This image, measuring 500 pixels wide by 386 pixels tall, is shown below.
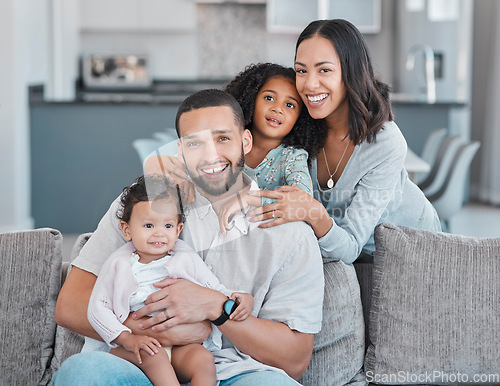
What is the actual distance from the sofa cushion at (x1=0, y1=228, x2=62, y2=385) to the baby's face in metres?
0.37

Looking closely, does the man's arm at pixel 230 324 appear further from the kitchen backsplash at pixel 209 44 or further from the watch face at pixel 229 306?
the kitchen backsplash at pixel 209 44

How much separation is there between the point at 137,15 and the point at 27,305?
538cm

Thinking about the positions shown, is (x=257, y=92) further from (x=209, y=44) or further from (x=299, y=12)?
(x=209, y=44)

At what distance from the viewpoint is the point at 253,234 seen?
1534 millimetres

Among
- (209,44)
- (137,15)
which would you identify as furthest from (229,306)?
(209,44)

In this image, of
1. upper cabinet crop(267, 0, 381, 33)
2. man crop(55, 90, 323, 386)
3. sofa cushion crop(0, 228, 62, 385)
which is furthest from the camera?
upper cabinet crop(267, 0, 381, 33)

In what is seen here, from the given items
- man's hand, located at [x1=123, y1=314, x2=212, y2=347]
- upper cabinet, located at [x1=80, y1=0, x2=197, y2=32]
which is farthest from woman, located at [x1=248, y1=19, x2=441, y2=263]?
upper cabinet, located at [x1=80, y1=0, x2=197, y2=32]

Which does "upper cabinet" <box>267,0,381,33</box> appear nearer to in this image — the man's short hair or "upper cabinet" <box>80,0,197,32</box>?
"upper cabinet" <box>80,0,197,32</box>

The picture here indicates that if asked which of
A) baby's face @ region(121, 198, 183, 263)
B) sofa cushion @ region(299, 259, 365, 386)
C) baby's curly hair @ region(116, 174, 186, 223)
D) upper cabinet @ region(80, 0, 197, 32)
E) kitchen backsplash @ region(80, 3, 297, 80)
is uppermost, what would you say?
A: upper cabinet @ region(80, 0, 197, 32)

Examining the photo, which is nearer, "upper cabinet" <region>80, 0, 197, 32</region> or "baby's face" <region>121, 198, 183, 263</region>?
"baby's face" <region>121, 198, 183, 263</region>

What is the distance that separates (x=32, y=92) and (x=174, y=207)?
11.7ft

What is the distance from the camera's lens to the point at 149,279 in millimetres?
1452

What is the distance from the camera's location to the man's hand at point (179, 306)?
54.7 inches

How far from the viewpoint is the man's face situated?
1.45 m
